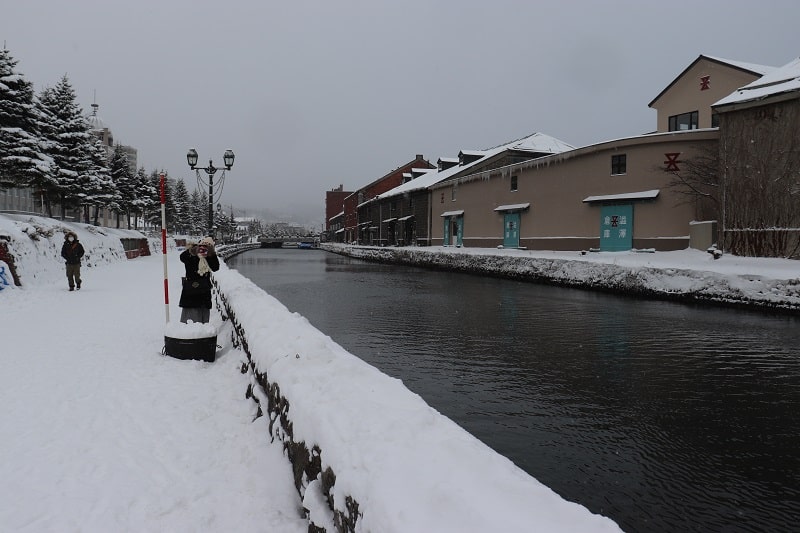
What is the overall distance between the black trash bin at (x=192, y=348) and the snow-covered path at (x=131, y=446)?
17 centimetres

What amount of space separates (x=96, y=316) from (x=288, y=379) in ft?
27.6

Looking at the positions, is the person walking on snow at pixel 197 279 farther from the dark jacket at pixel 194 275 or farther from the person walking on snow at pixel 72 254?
the person walking on snow at pixel 72 254

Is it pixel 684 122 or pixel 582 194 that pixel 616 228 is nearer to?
pixel 582 194

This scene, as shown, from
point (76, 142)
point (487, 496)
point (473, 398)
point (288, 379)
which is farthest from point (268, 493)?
point (76, 142)

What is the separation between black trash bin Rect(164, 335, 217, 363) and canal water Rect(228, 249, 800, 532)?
7.65 feet

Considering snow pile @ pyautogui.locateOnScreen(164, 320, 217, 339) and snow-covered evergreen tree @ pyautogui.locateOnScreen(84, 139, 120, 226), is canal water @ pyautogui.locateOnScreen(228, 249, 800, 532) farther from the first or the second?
snow-covered evergreen tree @ pyautogui.locateOnScreen(84, 139, 120, 226)

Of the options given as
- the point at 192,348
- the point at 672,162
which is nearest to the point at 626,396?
the point at 192,348

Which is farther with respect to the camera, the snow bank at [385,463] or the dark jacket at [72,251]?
the dark jacket at [72,251]

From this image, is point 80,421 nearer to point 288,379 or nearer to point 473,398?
point 288,379

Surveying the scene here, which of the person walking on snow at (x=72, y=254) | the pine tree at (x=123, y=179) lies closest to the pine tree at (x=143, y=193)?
the pine tree at (x=123, y=179)

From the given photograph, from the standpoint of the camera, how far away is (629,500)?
12.0 feet

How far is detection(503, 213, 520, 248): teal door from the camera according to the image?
31.6 metres

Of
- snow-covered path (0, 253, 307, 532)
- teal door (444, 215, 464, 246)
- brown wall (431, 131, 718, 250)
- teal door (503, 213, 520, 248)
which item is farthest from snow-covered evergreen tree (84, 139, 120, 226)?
snow-covered path (0, 253, 307, 532)

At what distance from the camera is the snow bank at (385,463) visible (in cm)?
189
